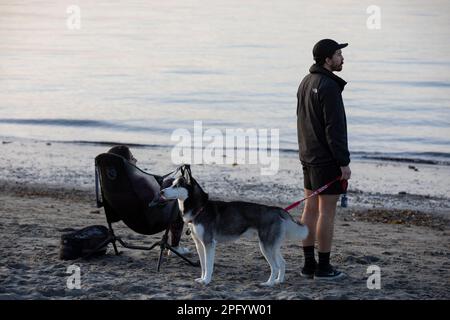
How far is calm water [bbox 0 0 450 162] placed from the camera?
74.5 feet

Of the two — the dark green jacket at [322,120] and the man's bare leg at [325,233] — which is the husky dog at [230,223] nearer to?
the man's bare leg at [325,233]

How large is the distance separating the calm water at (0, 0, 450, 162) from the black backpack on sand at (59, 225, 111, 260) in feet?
34.6

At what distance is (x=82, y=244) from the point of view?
8656 mm

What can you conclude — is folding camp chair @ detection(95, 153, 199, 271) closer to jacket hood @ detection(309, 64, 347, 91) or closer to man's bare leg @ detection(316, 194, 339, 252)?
man's bare leg @ detection(316, 194, 339, 252)

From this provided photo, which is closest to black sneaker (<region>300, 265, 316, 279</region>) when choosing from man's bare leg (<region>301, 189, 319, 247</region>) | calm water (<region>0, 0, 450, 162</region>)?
man's bare leg (<region>301, 189, 319, 247</region>)

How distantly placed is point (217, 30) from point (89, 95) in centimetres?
1759

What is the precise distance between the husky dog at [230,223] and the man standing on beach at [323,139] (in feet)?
0.76

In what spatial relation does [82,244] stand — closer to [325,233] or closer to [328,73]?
[325,233]

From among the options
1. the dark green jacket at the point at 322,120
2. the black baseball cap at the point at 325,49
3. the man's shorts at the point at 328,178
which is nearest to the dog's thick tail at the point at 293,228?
the man's shorts at the point at 328,178

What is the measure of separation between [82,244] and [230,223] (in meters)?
1.72

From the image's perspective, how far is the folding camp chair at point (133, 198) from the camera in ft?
27.7

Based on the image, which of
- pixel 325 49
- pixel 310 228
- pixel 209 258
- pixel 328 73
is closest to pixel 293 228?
pixel 310 228

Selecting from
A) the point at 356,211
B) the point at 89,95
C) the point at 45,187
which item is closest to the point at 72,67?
the point at 89,95

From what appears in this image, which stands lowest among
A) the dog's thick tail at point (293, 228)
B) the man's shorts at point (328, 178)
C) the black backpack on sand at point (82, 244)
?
the black backpack on sand at point (82, 244)
